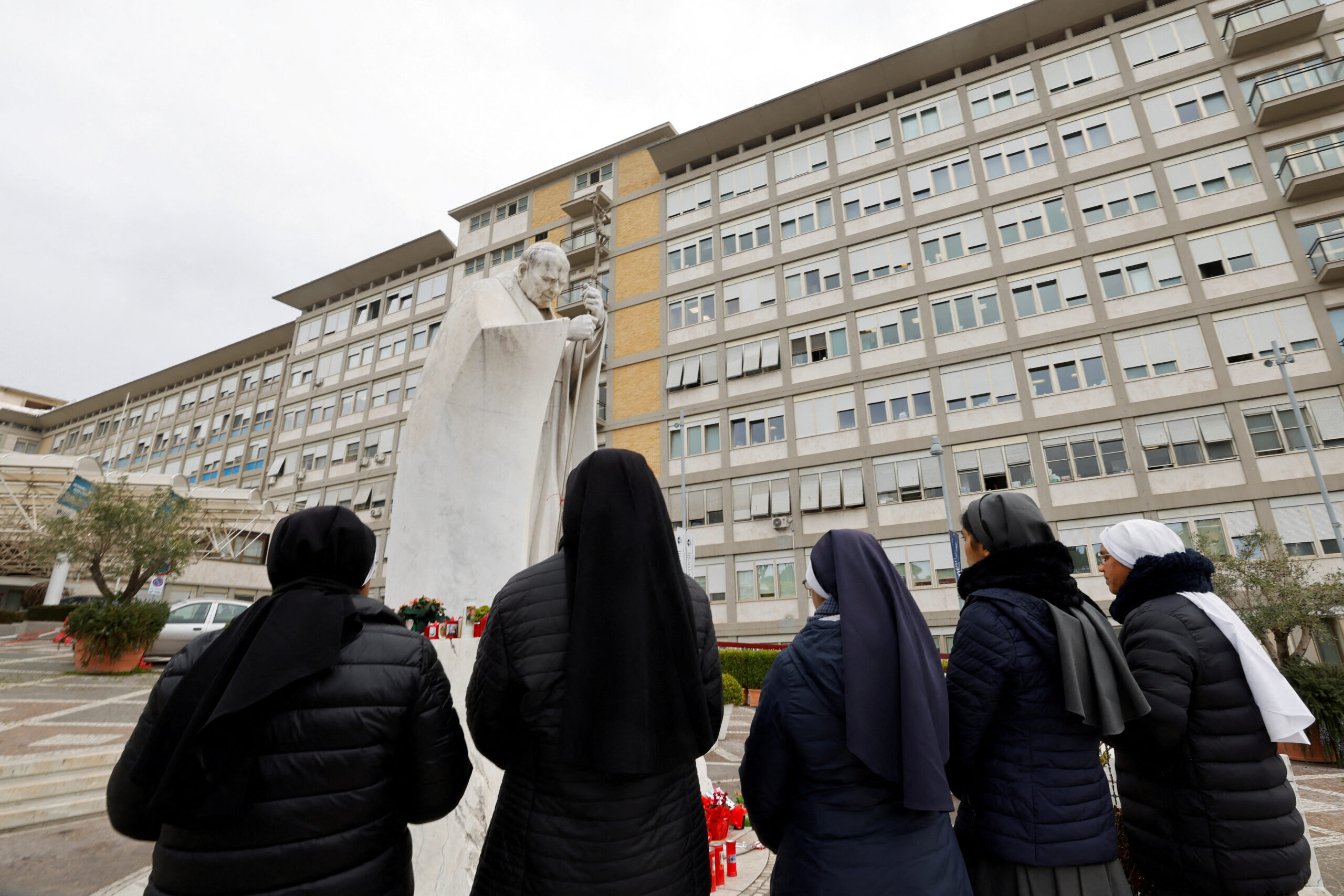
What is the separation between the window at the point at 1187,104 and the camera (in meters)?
22.1

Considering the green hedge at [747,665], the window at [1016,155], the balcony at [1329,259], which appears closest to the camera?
the green hedge at [747,665]

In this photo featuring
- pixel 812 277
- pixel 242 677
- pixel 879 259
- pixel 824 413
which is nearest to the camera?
pixel 242 677

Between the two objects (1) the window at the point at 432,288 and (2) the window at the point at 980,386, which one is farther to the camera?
(1) the window at the point at 432,288

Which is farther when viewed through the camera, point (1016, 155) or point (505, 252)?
→ point (505, 252)

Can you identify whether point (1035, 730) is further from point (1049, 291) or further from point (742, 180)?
point (742, 180)

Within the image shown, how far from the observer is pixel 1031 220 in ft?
78.7

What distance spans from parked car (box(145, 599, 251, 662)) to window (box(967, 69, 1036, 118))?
2975cm

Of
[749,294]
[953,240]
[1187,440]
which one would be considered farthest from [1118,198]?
[749,294]

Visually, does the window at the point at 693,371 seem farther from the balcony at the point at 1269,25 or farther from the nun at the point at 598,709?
the nun at the point at 598,709

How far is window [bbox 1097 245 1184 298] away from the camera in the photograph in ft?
70.6

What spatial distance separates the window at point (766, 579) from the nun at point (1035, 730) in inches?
893

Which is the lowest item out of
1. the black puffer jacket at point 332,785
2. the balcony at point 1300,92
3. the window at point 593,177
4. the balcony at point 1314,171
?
the black puffer jacket at point 332,785

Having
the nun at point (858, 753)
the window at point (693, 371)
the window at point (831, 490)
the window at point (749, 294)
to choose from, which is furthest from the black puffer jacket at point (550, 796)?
Result: the window at point (749, 294)

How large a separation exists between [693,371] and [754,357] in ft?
9.09
